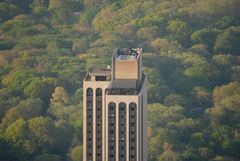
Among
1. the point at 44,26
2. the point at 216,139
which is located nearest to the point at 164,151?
the point at 216,139

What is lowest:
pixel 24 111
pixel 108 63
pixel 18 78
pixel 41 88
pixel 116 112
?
pixel 24 111

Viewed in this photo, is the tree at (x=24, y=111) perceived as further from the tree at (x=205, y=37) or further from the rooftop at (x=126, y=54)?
the rooftop at (x=126, y=54)

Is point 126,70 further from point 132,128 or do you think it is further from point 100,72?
point 132,128

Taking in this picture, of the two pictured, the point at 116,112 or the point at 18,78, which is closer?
the point at 116,112

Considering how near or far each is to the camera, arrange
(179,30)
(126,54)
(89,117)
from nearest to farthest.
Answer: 1. (89,117)
2. (126,54)
3. (179,30)

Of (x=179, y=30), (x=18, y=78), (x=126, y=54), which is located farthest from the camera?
(x=179, y=30)

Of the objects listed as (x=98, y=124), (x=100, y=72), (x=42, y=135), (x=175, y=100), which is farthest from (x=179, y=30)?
(x=98, y=124)

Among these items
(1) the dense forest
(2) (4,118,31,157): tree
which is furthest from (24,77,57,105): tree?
(2) (4,118,31,157): tree

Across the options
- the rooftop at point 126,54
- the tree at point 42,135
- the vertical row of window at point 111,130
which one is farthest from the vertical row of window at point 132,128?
the tree at point 42,135
